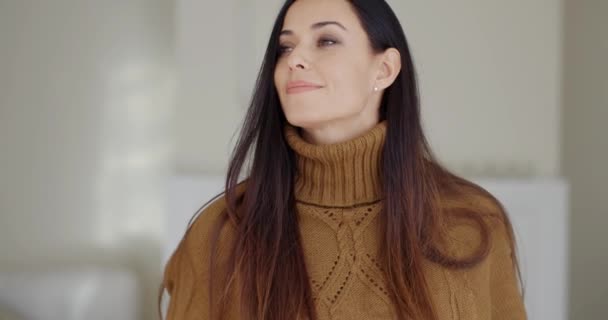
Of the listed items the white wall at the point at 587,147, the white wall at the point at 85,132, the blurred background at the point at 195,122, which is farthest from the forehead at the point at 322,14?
the white wall at the point at 587,147

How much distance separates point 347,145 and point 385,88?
17cm

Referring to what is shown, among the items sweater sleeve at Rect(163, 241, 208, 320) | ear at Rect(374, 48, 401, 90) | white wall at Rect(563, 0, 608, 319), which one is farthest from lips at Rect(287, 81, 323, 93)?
white wall at Rect(563, 0, 608, 319)

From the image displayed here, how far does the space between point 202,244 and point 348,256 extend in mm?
262

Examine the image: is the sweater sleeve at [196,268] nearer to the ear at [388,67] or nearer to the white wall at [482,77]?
the ear at [388,67]

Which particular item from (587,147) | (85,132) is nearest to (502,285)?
(587,147)

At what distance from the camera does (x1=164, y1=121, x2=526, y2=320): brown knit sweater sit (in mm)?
1103

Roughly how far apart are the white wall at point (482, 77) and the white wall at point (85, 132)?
0.79ft

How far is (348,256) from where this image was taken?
1.12m

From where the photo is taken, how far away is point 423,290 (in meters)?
1.10

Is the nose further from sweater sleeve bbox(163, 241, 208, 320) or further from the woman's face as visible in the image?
sweater sleeve bbox(163, 241, 208, 320)

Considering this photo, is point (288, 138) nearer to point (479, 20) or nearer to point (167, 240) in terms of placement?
point (167, 240)

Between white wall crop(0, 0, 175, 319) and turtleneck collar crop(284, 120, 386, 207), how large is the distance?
2.84 ft

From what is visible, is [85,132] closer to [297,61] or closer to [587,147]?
[297,61]

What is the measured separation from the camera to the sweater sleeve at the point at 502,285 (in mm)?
1217
